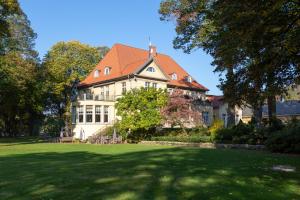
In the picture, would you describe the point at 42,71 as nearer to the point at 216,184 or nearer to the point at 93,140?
the point at 93,140

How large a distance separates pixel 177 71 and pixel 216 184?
175ft

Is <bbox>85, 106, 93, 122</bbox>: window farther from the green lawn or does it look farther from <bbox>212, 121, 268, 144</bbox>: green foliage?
the green lawn

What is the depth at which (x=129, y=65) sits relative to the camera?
54250 mm

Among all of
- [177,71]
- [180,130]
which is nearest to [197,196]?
[180,130]

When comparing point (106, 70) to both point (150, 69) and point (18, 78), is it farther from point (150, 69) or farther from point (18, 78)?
point (18, 78)

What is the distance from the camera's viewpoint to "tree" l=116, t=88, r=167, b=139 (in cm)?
3938

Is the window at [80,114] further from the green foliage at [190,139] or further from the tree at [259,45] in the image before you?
the tree at [259,45]

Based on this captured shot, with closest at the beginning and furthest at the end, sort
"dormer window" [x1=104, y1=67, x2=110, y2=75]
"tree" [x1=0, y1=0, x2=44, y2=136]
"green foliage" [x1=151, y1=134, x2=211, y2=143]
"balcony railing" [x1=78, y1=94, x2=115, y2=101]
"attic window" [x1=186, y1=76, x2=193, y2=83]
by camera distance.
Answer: "green foliage" [x1=151, y1=134, x2=211, y2=143], "tree" [x1=0, y1=0, x2=44, y2=136], "balcony railing" [x1=78, y1=94, x2=115, y2=101], "dormer window" [x1=104, y1=67, x2=110, y2=75], "attic window" [x1=186, y1=76, x2=193, y2=83]

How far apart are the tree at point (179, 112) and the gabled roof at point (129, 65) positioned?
9943 mm

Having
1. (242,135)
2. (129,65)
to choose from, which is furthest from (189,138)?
(129,65)

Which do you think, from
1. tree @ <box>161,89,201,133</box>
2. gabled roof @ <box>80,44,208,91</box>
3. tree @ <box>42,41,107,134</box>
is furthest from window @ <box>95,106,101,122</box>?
tree @ <box>161,89,201,133</box>

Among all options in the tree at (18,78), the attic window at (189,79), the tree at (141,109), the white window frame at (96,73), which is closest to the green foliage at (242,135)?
the tree at (141,109)

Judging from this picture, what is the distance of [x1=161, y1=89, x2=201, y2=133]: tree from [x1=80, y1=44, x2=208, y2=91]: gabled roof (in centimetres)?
994

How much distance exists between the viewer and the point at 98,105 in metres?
50.0
